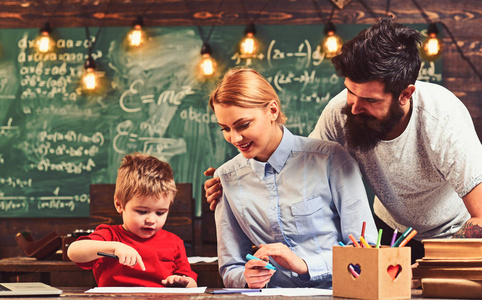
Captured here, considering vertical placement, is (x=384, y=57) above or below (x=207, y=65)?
below

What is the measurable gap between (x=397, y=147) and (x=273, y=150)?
0.47m

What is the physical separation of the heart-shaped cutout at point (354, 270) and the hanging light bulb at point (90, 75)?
11.5 feet

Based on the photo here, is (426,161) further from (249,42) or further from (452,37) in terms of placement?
(452,37)

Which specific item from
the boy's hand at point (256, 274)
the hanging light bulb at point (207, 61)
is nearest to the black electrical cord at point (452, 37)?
the hanging light bulb at point (207, 61)

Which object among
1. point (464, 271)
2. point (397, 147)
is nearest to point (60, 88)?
point (397, 147)

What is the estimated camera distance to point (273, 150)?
71.5 inches

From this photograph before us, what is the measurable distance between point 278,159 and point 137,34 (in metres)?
2.92

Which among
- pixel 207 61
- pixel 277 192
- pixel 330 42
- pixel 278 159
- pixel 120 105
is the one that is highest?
pixel 330 42

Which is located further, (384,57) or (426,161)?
(426,161)

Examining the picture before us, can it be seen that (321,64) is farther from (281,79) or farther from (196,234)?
(196,234)

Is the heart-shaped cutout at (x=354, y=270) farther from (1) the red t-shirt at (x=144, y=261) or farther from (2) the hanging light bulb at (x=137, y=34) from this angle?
(2) the hanging light bulb at (x=137, y=34)

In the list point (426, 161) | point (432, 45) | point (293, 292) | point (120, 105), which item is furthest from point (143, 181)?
point (432, 45)

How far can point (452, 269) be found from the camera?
1.29 metres

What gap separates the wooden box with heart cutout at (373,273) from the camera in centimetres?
124
